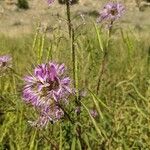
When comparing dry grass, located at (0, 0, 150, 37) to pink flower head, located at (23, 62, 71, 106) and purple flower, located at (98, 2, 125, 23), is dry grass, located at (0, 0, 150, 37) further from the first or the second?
pink flower head, located at (23, 62, 71, 106)

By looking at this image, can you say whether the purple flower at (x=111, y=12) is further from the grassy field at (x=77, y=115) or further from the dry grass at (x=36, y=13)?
the dry grass at (x=36, y=13)

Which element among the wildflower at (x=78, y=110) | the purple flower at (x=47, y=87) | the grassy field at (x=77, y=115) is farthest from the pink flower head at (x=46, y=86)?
the wildflower at (x=78, y=110)

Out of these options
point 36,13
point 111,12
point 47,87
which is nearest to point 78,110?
point 47,87

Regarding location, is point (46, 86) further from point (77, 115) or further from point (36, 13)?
point (36, 13)

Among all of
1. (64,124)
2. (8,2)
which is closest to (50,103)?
(64,124)

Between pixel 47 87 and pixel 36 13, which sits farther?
pixel 36 13

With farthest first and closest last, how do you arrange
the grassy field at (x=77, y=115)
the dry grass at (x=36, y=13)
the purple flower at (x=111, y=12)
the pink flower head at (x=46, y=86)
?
the dry grass at (x=36, y=13) → the purple flower at (x=111, y=12) → the grassy field at (x=77, y=115) → the pink flower head at (x=46, y=86)

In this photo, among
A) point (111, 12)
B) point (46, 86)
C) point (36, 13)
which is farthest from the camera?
point (36, 13)
